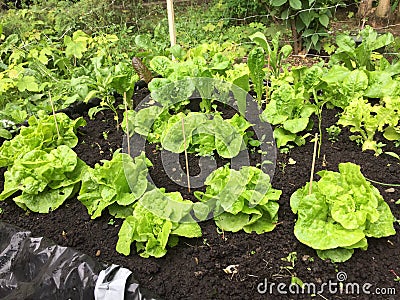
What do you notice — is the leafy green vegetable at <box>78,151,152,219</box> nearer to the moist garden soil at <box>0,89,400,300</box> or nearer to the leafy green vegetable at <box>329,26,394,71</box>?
the moist garden soil at <box>0,89,400,300</box>

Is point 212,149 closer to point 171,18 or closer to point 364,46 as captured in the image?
point 364,46

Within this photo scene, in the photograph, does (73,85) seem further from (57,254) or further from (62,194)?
(57,254)

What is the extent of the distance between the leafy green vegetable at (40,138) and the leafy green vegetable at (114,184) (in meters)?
0.46

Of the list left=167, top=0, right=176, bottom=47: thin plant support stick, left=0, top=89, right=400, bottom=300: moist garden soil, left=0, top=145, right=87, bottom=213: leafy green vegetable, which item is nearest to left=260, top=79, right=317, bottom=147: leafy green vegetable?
left=0, top=89, right=400, bottom=300: moist garden soil

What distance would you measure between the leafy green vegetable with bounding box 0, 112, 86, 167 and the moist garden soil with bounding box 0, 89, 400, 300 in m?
0.28

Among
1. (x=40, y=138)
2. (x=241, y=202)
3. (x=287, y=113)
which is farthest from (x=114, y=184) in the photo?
(x=287, y=113)

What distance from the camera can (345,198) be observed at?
1765 mm

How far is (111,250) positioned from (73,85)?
1.51 metres

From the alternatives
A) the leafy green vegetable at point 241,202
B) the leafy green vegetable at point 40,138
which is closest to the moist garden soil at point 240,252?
the leafy green vegetable at point 241,202

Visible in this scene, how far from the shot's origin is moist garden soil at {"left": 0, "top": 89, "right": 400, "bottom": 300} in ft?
5.62

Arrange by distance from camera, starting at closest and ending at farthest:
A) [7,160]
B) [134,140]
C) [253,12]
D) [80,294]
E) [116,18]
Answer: [80,294] → [7,160] → [134,140] → [253,12] → [116,18]

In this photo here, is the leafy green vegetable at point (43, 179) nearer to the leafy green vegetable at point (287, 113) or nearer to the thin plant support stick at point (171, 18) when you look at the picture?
the leafy green vegetable at point (287, 113)

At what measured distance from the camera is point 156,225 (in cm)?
188

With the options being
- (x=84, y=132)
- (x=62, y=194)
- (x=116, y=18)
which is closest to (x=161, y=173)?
(x=62, y=194)
